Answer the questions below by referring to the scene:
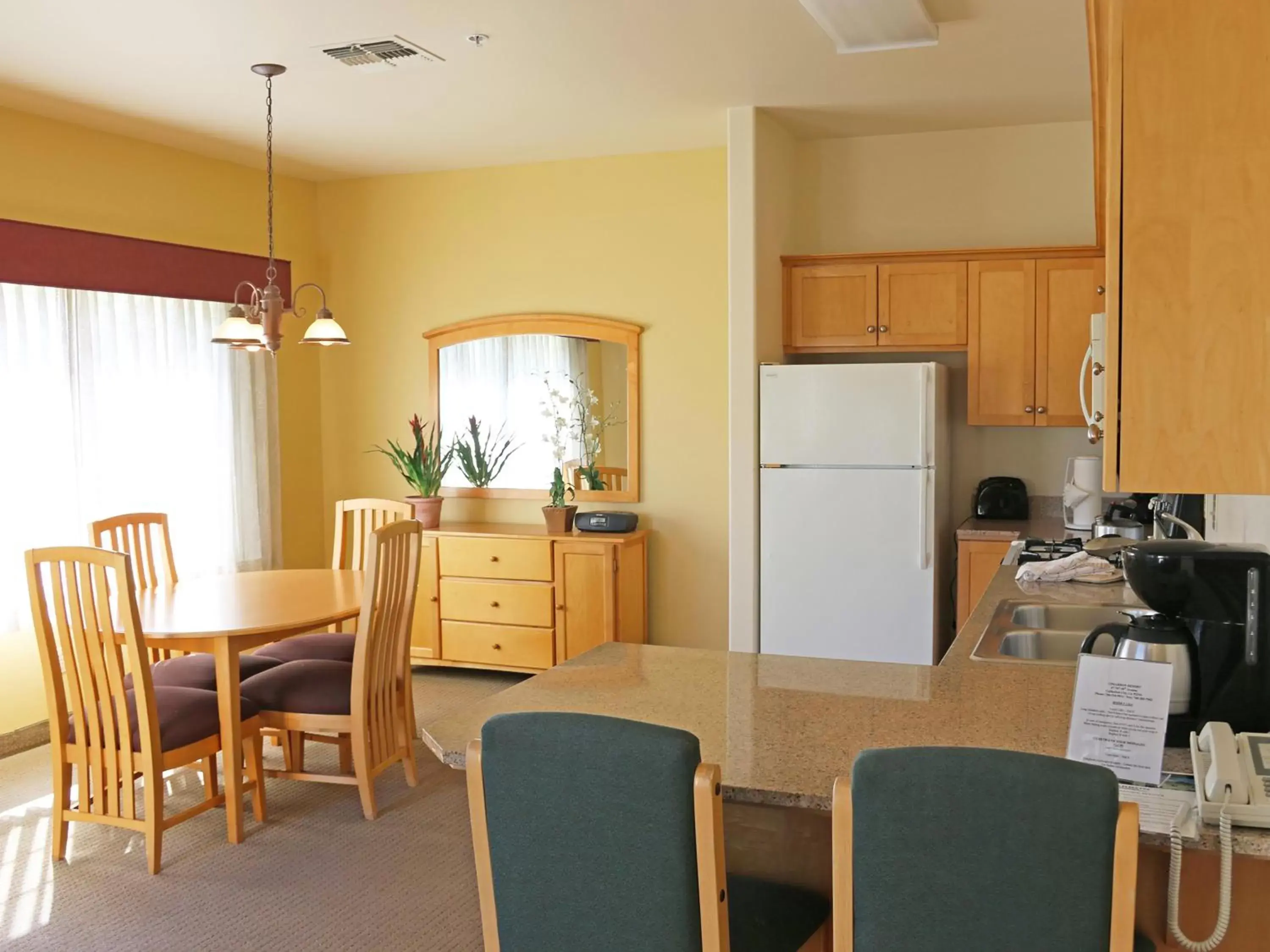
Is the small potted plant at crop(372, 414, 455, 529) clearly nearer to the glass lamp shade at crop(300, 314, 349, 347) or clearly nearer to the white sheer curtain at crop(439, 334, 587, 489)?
the white sheer curtain at crop(439, 334, 587, 489)

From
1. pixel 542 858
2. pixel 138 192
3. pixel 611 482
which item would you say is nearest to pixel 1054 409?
pixel 611 482

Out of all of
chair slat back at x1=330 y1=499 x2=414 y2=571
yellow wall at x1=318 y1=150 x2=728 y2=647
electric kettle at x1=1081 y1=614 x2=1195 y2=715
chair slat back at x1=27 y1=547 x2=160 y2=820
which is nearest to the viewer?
electric kettle at x1=1081 y1=614 x2=1195 y2=715

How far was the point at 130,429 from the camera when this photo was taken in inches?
208

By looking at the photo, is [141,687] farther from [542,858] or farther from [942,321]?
[942,321]

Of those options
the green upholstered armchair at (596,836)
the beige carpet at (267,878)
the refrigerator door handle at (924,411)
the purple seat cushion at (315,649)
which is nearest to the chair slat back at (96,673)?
the beige carpet at (267,878)

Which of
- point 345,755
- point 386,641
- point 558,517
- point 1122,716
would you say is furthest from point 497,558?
point 1122,716

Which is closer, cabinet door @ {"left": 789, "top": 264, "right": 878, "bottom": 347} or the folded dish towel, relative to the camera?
the folded dish towel

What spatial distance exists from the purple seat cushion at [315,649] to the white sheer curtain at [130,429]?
126cm

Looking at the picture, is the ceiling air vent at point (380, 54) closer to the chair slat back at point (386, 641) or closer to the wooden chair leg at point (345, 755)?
the chair slat back at point (386, 641)

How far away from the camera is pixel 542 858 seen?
1676 millimetres

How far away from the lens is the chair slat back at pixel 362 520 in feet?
15.9

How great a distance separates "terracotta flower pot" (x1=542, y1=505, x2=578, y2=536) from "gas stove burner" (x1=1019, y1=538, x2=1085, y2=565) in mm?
2284

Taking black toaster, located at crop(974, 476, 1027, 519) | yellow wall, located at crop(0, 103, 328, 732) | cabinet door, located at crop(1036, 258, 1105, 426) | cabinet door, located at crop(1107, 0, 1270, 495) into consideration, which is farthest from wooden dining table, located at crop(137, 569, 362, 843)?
cabinet door, located at crop(1036, 258, 1105, 426)

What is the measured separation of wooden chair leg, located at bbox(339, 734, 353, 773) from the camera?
421 cm
